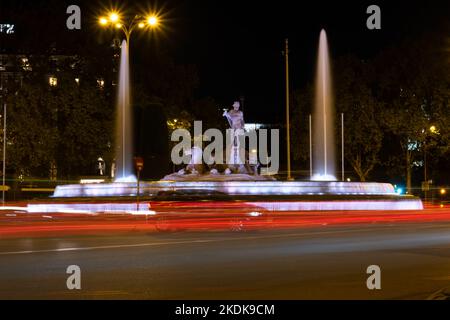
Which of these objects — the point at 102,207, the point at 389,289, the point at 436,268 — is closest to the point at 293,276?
the point at 389,289

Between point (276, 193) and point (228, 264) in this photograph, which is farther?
point (276, 193)

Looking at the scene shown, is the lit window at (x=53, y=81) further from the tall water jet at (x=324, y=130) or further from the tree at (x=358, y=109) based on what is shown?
the tree at (x=358, y=109)

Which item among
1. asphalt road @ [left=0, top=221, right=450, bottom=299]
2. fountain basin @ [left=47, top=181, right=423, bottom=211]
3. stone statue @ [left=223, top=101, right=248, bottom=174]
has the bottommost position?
asphalt road @ [left=0, top=221, right=450, bottom=299]

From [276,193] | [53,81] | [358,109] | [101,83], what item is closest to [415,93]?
[358,109]

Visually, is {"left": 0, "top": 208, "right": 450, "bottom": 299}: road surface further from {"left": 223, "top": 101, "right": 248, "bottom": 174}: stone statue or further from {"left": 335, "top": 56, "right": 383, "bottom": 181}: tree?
{"left": 335, "top": 56, "right": 383, "bottom": 181}: tree

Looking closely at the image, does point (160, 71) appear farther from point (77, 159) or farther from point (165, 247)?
point (165, 247)

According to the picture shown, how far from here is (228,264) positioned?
13.6 metres

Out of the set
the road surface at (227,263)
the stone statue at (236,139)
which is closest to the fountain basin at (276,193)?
the stone statue at (236,139)

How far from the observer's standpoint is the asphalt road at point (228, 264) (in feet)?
33.8

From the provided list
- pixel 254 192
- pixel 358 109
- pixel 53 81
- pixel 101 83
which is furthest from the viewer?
pixel 358 109

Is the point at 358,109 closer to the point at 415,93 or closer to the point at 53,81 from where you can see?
the point at 415,93

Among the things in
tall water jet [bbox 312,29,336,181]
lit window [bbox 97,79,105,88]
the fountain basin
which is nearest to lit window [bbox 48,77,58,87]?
lit window [bbox 97,79,105,88]

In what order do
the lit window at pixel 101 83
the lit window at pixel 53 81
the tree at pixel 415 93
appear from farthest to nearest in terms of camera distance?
the tree at pixel 415 93 → the lit window at pixel 101 83 → the lit window at pixel 53 81

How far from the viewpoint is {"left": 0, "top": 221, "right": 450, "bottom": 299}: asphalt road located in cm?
1029
